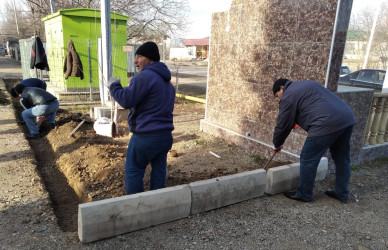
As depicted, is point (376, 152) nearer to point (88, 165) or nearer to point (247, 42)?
point (247, 42)

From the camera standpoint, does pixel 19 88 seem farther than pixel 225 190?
Yes

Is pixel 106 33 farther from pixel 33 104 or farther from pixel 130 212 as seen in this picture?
pixel 130 212

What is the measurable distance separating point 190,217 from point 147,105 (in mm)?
1358

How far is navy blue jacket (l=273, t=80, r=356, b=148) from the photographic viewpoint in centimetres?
333

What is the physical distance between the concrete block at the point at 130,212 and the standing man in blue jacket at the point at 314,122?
1.49 m

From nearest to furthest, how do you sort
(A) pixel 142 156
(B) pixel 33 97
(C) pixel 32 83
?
(A) pixel 142 156 → (B) pixel 33 97 → (C) pixel 32 83

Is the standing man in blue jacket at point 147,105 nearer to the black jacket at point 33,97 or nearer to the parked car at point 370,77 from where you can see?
the black jacket at point 33,97

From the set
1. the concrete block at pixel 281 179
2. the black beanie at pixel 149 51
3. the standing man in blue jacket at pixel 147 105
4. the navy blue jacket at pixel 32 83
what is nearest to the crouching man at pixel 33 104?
the navy blue jacket at pixel 32 83

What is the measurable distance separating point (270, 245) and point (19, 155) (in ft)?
14.3

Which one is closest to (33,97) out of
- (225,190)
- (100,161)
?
(100,161)

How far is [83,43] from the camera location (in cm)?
992

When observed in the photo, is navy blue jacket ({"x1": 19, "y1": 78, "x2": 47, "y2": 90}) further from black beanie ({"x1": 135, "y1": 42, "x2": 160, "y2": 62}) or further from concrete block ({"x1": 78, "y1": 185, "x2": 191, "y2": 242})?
concrete block ({"x1": 78, "y1": 185, "x2": 191, "y2": 242})

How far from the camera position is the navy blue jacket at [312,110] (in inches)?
131

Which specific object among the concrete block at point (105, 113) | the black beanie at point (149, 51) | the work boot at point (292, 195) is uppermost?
the black beanie at point (149, 51)
